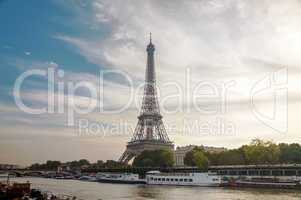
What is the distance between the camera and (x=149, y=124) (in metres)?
96.1

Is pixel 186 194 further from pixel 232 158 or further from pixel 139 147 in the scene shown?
pixel 139 147

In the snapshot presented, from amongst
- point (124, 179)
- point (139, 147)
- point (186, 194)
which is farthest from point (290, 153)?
point (139, 147)

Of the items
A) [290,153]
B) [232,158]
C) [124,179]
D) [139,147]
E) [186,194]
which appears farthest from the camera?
[139,147]

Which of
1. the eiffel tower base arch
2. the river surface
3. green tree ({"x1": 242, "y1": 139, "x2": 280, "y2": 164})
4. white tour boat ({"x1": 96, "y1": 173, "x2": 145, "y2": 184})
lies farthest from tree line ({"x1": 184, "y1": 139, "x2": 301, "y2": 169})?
the river surface

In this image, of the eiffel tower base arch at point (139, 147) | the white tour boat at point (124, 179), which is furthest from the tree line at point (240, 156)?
the white tour boat at point (124, 179)

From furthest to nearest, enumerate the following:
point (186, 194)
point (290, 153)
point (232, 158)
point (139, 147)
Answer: point (139, 147)
point (232, 158)
point (290, 153)
point (186, 194)

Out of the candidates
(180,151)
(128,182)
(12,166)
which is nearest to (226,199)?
(128,182)

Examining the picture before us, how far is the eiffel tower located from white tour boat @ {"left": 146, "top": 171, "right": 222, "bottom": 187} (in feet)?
108

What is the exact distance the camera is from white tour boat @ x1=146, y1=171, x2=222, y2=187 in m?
53.0

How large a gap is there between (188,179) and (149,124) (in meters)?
41.7

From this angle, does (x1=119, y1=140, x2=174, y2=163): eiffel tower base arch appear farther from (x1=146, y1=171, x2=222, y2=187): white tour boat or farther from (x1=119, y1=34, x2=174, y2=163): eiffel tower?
(x1=146, y1=171, x2=222, y2=187): white tour boat

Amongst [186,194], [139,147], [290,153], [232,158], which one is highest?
[139,147]

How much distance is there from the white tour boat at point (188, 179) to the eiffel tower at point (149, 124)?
108 feet

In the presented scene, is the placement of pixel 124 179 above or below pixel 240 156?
below
